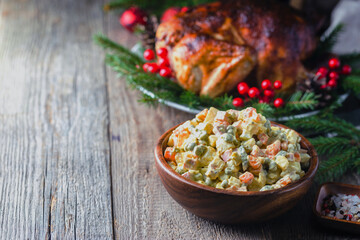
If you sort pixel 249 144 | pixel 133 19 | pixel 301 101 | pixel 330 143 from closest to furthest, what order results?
pixel 249 144
pixel 330 143
pixel 301 101
pixel 133 19

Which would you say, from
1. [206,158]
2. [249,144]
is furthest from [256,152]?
[206,158]

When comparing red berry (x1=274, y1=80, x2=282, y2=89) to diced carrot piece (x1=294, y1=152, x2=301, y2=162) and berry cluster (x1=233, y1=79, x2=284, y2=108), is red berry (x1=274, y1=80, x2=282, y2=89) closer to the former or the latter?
berry cluster (x1=233, y1=79, x2=284, y2=108)

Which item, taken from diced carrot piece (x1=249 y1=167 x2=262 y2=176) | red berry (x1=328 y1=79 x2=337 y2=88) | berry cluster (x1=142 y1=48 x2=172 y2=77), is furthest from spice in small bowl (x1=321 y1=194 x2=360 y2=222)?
berry cluster (x1=142 y1=48 x2=172 y2=77)

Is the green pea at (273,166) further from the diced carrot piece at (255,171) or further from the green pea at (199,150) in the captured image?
the green pea at (199,150)

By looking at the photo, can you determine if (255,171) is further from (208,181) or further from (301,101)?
(301,101)

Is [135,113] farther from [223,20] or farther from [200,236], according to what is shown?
[200,236]

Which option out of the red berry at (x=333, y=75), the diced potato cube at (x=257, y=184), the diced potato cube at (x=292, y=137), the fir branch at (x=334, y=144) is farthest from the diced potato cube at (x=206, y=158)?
the red berry at (x=333, y=75)
